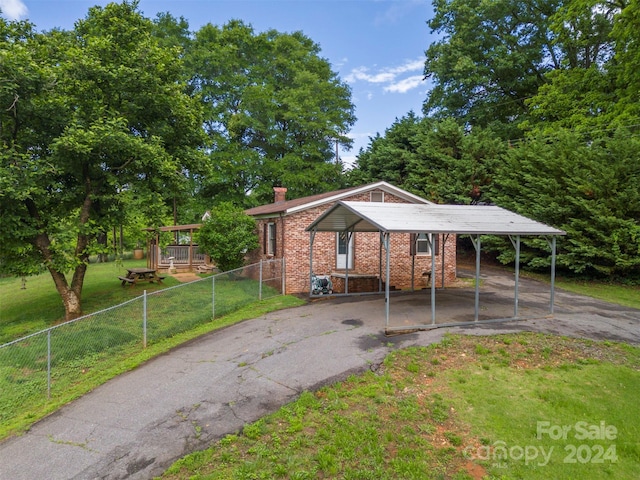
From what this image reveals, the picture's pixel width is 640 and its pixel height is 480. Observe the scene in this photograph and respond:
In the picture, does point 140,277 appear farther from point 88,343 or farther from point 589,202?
point 589,202

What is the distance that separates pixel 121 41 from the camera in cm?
1177

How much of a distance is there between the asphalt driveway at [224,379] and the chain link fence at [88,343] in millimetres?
1088

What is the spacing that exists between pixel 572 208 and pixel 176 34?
30.2 m

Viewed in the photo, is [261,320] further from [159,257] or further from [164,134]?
[159,257]

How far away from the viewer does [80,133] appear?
9.12 meters

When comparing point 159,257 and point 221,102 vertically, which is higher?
point 221,102

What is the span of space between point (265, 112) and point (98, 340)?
23762 mm

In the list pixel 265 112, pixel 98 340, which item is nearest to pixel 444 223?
pixel 98 340

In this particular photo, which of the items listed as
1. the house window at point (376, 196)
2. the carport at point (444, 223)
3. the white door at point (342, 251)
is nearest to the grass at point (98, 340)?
the white door at point (342, 251)

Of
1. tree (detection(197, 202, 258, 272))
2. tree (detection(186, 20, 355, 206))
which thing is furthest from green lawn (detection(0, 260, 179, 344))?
tree (detection(186, 20, 355, 206))

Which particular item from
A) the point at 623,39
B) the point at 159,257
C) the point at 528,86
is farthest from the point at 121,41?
the point at 528,86

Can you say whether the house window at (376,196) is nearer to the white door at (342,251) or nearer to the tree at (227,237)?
the white door at (342,251)

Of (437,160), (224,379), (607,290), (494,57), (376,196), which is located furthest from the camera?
(494,57)

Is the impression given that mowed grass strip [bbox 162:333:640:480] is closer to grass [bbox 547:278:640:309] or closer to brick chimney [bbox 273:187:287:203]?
grass [bbox 547:278:640:309]
